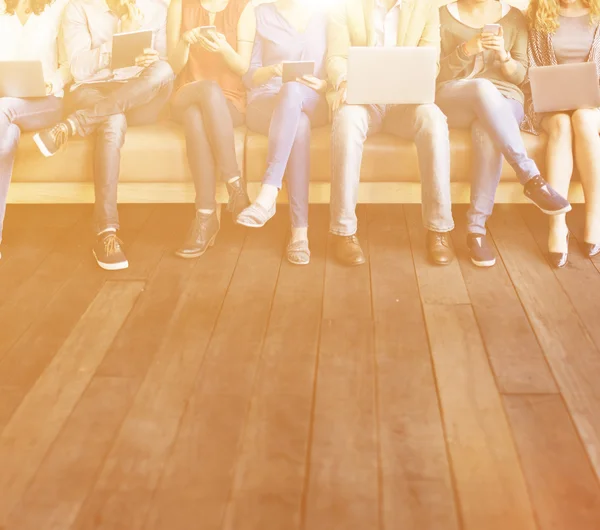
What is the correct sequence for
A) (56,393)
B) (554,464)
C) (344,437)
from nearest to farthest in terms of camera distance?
(554,464), (344,437), (56,393)

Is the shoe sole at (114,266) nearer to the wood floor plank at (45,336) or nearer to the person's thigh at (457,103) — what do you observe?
the wood floor plank at (45,336)

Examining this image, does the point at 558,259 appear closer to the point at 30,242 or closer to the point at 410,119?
the point at 410,119

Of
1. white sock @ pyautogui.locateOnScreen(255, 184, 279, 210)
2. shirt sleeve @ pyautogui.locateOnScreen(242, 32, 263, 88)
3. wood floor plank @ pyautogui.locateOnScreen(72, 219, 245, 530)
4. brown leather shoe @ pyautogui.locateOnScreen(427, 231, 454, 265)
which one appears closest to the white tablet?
shirt sleeve @ pyautogui.locateOnScreen(242, 32, 263, 88)

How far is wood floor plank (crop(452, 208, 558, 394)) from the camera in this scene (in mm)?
1830

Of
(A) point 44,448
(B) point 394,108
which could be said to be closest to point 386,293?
(B) point 394,108

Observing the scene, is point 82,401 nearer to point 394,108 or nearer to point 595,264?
point 394,108

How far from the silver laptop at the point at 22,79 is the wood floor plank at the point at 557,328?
1.74 metres

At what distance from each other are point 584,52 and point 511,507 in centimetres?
190

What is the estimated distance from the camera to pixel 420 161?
2.55 m

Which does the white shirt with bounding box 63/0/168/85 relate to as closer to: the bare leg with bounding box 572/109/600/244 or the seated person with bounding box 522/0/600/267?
the seated person with bounding box 522/0/600/267

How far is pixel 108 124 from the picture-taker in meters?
2.61

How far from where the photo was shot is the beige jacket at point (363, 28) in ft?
8.77

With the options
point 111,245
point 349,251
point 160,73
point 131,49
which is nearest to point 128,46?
point 131,49

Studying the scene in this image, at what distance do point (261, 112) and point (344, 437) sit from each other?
4.78ft
